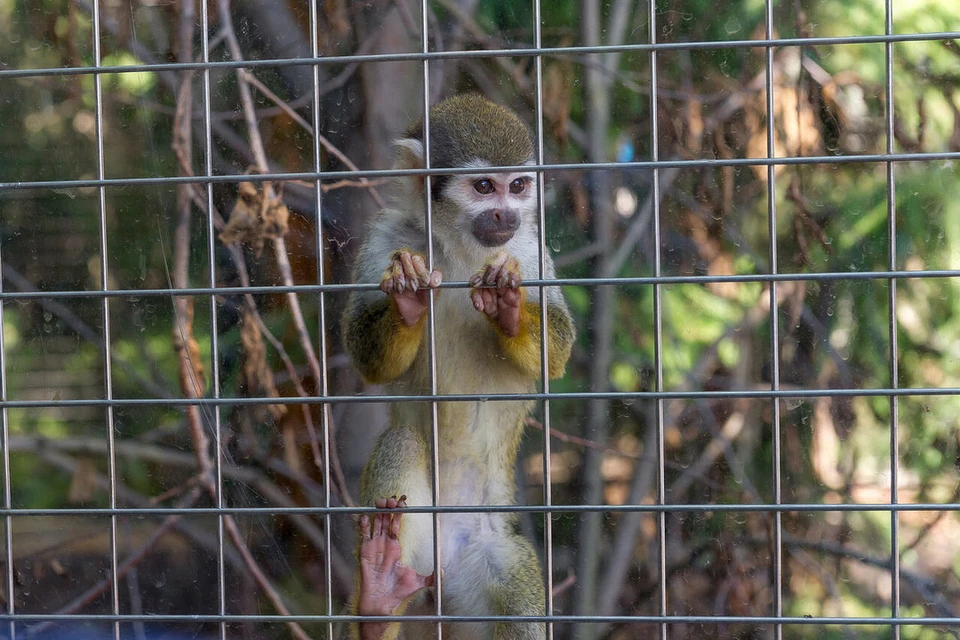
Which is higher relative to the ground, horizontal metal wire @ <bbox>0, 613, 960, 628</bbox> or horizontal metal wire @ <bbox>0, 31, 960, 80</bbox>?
horizontal metal wire @ <bbox>0, 31, 960, 80</bbox>

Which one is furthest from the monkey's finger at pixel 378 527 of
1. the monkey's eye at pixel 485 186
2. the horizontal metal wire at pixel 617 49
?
the horizontal metal wire at pixel 617 49

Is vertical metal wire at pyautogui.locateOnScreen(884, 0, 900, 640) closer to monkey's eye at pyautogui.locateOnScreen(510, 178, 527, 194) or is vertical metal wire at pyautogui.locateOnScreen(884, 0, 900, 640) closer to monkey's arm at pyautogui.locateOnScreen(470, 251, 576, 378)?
monkey's arm at pyautogui.locateOnScreen(470, 251, 576, 378)

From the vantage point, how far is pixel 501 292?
162 cm

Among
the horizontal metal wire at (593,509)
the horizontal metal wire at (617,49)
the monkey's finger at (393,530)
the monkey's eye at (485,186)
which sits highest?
the horizontal metal wire at (617,49)

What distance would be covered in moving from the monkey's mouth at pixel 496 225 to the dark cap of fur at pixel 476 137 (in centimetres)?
11

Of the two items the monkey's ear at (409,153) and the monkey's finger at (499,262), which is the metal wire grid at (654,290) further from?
the monkey's ear at (409,153)

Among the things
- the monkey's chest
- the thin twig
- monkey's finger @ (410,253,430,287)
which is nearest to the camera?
monkey's finger @ (410,253,430,287)

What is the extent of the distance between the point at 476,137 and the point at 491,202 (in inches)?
→ 5.9

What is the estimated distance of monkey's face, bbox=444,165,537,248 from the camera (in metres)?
1.94

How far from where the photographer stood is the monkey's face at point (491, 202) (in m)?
1.94

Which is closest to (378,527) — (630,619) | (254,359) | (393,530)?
(393,530)

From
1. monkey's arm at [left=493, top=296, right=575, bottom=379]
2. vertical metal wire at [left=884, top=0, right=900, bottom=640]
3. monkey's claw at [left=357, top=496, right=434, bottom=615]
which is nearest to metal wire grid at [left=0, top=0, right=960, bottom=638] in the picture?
vertical metal wire at [left=884, top=0, right=900, bottom=640]

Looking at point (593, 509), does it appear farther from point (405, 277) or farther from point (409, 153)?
point (409, 153)

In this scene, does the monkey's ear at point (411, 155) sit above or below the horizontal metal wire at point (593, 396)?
above
